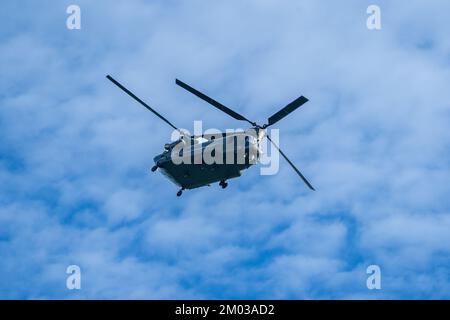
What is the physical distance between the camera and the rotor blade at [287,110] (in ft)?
279

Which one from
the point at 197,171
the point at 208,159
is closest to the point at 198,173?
the point at 197,171

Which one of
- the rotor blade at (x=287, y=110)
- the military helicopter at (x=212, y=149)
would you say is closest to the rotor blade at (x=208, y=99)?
the military helicopter at (x=212, y=149)

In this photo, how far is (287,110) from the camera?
8719 centimetres

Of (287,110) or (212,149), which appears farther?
(212,149)

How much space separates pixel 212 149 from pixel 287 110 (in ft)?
29.3

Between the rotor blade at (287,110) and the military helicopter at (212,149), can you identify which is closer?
the rotor blade at (287,110)

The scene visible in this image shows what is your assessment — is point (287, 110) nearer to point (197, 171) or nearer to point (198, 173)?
point (197, 171)

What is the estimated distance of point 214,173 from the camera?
91.6 metres

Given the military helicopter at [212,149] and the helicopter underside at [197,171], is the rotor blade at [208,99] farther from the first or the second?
the helicopter underside at [197,171]

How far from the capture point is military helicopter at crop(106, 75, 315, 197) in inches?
3487

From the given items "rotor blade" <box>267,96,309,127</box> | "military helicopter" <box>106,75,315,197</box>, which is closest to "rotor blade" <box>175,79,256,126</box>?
"military helicopter" <box>106,75,315,197</box>

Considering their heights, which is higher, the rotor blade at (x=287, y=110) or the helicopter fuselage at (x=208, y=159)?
the rotor blade at (x=287, y=110)
